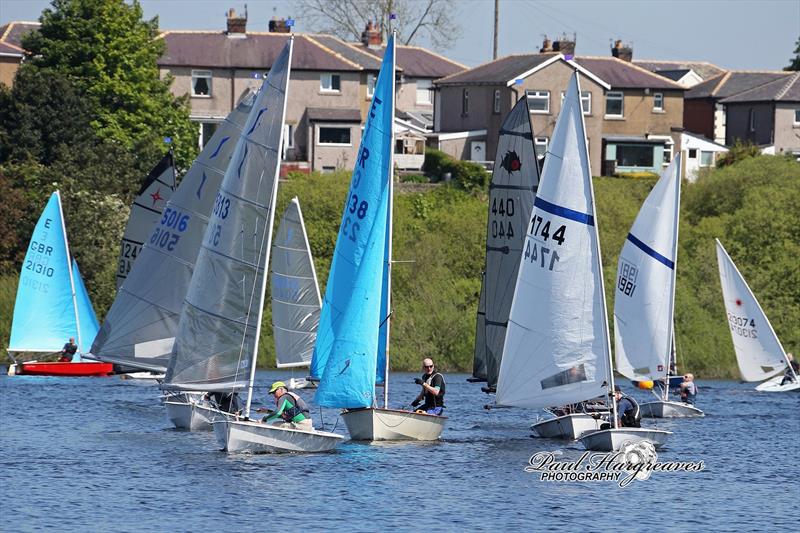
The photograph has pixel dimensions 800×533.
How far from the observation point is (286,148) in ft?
297

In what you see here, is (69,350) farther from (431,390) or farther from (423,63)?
(423,63)

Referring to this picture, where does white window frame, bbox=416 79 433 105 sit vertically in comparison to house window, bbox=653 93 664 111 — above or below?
above

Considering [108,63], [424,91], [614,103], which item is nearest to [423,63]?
[424,91]

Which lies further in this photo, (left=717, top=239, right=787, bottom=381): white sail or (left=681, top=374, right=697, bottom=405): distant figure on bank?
(left=717, top=239, right=787, bottom=381): white sail

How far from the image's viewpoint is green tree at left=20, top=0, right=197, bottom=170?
80125 mm

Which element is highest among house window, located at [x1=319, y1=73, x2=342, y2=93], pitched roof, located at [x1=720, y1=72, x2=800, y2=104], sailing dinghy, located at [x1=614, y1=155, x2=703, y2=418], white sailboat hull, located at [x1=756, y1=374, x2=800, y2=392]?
pitched roof, located at [x1=720, y1=72, x2=800, y2=104]

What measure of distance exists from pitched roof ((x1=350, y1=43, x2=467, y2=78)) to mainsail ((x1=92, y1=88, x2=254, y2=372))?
75.1 metres

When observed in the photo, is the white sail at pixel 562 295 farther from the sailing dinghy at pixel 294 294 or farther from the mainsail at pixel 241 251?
the sailing dinghy at pixel 294 294

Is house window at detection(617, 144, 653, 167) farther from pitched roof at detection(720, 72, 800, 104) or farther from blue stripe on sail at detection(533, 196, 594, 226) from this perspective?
blue stripe on sail at detection(533, 196, 594, 226)

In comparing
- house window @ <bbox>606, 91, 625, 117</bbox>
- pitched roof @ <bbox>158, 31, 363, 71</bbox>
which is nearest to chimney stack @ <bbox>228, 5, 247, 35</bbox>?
pitched roof @ <bbox>158, 31, 363, 71</bbox>

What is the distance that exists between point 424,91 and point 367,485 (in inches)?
3470

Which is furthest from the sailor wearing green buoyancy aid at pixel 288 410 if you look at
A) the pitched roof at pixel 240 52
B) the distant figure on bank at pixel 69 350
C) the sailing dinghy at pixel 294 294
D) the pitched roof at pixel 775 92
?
the pitched roof at pixel 775 92

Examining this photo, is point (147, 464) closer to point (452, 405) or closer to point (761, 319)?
point (452, 405)

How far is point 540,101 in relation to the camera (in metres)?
93.4
